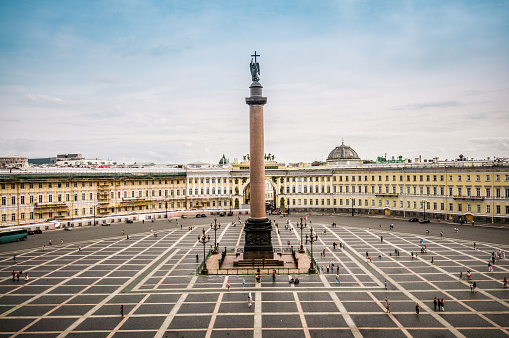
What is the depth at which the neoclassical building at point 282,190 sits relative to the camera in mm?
67688

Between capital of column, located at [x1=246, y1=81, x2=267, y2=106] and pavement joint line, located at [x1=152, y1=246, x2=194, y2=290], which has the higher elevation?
capital of column, located at [x1=246, y1=81, x2=267, y2=106]

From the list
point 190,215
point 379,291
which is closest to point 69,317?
point 379,291

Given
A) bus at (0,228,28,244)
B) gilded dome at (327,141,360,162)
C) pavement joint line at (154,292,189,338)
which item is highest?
gilded dome at (327,141,360,162)

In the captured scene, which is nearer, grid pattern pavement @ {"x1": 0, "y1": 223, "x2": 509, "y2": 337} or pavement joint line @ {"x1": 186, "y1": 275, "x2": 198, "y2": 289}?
grid pattern pavement @ {"x1": 0, "y1": 223, "x2": 509, "y2": 337}

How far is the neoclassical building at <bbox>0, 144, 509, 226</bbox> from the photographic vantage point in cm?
6769

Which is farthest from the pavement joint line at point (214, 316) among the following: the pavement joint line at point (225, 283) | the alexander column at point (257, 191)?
the alexander column at point (257, 191)

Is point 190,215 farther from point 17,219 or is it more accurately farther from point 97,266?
point 97,266

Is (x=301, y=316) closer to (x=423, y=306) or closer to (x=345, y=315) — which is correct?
(x=345, y=315)

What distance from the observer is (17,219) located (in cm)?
6738

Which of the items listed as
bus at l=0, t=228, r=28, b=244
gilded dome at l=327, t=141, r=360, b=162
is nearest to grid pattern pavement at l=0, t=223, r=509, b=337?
bus at l=0, t=228, r=28, b=244

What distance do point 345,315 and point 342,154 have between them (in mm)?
79263

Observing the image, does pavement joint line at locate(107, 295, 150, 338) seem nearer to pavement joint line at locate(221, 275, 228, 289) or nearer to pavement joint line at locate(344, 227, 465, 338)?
pavement joint line at locate(221, 275, 228, 289)

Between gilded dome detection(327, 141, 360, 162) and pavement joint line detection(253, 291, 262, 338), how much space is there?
2933 inches

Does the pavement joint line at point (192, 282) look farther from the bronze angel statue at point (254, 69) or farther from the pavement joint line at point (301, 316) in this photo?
the bronze angel statue at point (254, 69)
